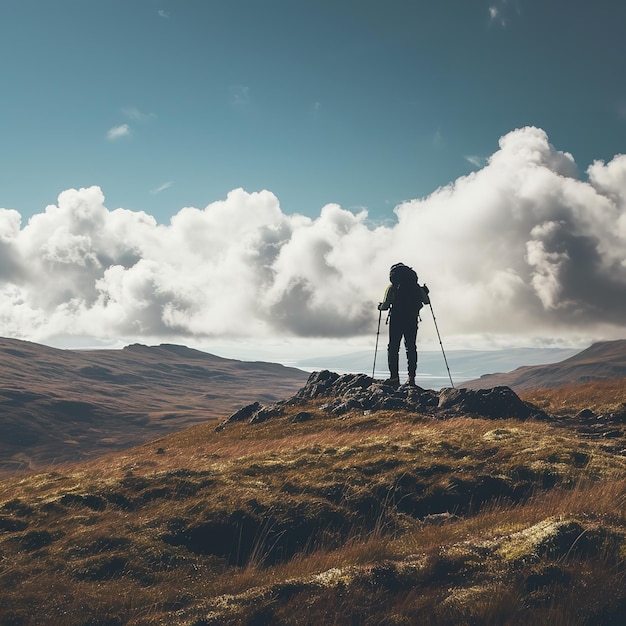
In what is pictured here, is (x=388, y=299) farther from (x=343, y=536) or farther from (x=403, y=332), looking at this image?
(x=343, y=536)

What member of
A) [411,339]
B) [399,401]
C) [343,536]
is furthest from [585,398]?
[343,536]

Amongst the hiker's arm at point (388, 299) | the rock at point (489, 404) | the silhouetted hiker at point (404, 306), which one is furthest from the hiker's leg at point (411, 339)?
the rock at point (489, 404)

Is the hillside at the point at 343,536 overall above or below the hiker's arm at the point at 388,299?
below

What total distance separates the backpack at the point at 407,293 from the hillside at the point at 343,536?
49.4ft

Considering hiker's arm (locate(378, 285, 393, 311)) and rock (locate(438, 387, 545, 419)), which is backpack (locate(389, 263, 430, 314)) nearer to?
hiker's arm (locate(378, 285, 393, 311))

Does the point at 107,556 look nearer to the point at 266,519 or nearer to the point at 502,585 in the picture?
the point at 266,519

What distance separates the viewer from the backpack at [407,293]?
35719 mm

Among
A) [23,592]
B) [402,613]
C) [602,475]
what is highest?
[602,475]

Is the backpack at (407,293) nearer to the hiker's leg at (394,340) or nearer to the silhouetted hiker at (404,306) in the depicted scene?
the silhouetted hiker at (404,306)

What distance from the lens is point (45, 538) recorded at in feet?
40.7

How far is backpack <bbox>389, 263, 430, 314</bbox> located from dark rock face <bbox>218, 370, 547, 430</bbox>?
18.9 feet

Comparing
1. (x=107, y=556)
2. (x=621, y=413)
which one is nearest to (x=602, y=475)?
(x=621, y=413)

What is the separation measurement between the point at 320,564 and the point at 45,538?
7.22 metres

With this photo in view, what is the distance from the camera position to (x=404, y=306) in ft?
117
